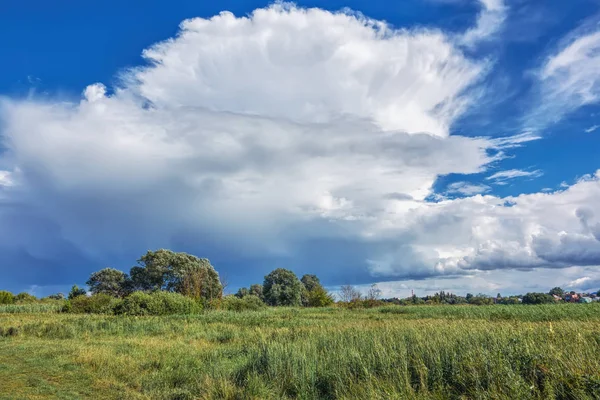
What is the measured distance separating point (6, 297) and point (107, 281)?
1592 centimetres

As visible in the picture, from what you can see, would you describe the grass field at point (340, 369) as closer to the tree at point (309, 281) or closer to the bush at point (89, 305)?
the bush at point (89, 305)

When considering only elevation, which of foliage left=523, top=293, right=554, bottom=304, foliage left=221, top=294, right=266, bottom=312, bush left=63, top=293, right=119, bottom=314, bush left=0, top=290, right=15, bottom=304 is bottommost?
foliage left=523, top=293, right=554, bottom=304

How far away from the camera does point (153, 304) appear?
1620 inches

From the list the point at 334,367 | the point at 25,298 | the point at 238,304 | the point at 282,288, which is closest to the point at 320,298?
the point at 282,288

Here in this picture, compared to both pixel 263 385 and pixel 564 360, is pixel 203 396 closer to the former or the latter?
pixel 263 385

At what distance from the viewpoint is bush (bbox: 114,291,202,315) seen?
4006 centimetres

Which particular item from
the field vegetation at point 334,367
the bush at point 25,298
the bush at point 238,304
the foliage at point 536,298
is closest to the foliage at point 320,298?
the bush at point 238,304

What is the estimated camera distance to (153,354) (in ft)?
50.5

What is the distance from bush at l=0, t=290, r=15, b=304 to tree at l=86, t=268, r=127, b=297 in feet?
39.6

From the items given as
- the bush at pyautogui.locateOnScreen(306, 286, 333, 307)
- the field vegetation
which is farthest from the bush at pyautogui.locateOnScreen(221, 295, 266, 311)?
the field vegetation

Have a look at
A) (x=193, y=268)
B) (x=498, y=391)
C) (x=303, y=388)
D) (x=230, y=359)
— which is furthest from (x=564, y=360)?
(x=193, y=268)

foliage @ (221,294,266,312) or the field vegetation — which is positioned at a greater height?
foliage @ (221,294,266,312)

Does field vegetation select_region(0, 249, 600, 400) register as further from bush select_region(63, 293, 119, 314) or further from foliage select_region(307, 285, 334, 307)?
foliage select_region(307, 285, 334, 307)

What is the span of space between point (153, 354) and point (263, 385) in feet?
25.5
